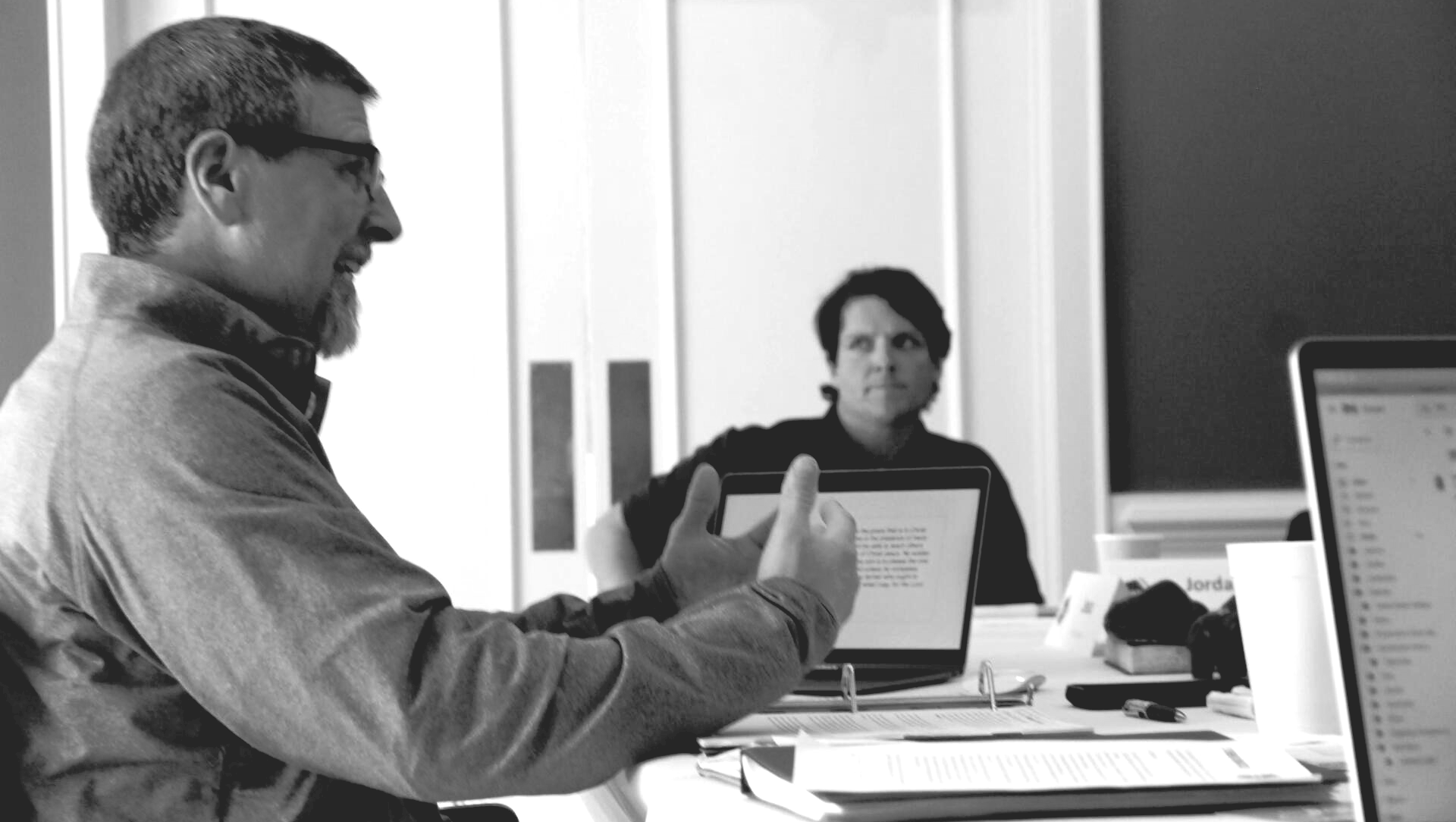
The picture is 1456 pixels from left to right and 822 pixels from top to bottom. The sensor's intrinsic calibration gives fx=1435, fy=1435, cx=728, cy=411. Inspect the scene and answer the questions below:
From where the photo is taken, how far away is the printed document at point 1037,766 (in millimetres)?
831

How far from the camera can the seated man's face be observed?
10.3 ft

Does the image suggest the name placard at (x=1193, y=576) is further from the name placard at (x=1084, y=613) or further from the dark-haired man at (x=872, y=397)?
the dark-haired man at (x=872, y=397)

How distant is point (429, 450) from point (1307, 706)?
262cm

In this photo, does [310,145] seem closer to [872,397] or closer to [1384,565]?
[1384,565]

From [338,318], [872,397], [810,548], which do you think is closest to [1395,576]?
[810,548]

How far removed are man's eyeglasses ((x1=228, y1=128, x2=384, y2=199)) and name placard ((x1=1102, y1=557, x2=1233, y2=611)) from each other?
43.5 inches

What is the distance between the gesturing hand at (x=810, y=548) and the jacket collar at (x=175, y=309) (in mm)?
425

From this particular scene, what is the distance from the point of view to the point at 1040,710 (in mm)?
1278

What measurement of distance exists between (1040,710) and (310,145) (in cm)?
82

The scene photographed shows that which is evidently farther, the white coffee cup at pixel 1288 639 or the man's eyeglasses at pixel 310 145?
the man's eyeglasses at pixel 310 145

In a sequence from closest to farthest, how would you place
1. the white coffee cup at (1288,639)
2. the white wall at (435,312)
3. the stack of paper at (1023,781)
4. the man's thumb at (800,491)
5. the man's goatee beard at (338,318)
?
Result: the stack of paper at (1023,781) → the white coffee cup at (1288,639) → the man's thumb at (800,491) → the man's goatee beard at (338,318) → the white wall at (435,312)

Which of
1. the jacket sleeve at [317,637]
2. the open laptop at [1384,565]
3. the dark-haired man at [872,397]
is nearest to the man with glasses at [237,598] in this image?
the jacket sleeve at [317,637]

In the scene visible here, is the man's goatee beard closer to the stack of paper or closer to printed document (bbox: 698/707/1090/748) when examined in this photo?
printed document (bbox: 698/707/1090/748)

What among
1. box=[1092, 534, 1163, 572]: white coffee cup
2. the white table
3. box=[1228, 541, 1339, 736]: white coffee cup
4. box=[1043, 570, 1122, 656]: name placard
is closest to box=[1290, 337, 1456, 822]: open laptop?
the white table
